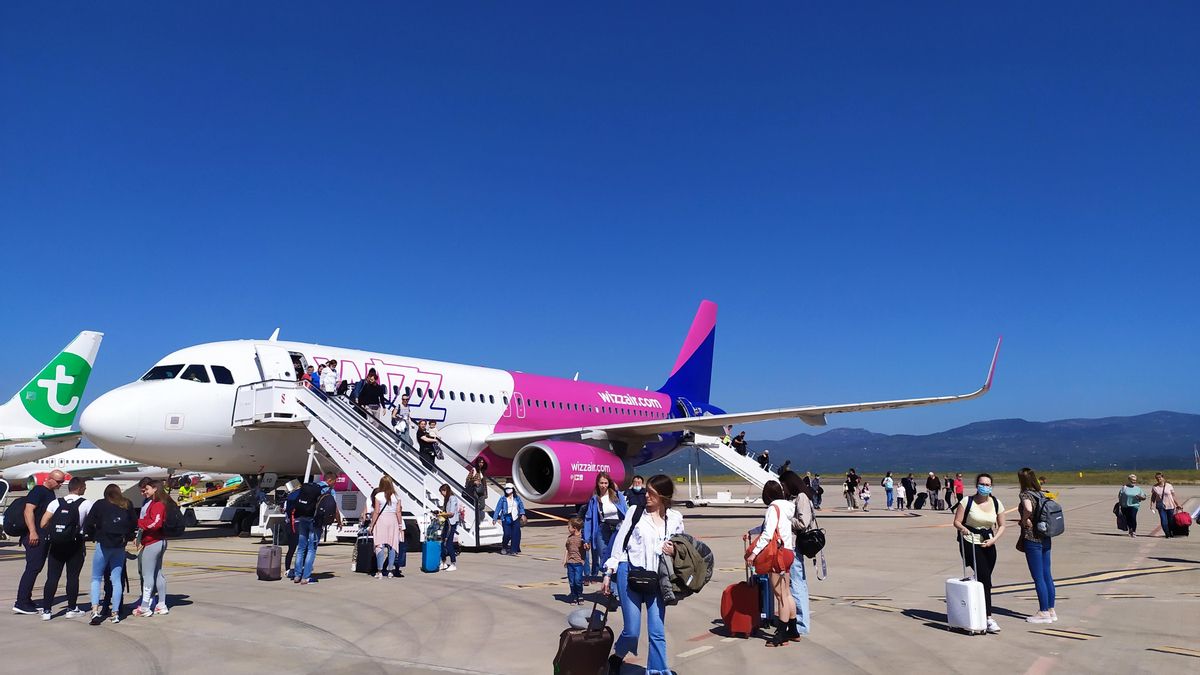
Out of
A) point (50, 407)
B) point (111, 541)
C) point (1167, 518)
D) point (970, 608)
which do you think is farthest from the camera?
point (50, 407)

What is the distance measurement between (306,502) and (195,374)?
719cm

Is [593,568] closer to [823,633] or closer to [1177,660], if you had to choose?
[823,633]

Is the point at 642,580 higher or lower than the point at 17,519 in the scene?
lower

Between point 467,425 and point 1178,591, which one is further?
point 467,425

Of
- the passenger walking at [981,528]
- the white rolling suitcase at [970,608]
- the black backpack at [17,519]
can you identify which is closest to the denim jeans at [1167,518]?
the passenger walking at [981,528]

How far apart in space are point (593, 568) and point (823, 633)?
11.5 feet

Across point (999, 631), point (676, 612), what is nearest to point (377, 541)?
point (676, 612)

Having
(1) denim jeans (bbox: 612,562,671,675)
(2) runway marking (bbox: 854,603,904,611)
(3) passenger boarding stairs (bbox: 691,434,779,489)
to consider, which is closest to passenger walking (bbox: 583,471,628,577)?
(2) runway marking (bbox: 854,603,904,611)

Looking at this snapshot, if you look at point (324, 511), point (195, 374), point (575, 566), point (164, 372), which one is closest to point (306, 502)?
point (324, 511)

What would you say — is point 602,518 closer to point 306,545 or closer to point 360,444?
point 306,545

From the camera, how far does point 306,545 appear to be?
10.4 metres

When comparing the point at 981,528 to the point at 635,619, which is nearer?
the point at 635,619

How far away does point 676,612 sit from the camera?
832cm

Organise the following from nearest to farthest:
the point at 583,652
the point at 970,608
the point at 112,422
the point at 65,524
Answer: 1. the point at 583,652
2. the point at 970,608
3. the point at 65,524
4. the point at 112,422
